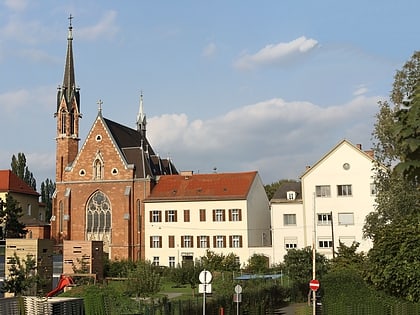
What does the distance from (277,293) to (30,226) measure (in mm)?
59661

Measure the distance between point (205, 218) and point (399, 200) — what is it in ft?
121

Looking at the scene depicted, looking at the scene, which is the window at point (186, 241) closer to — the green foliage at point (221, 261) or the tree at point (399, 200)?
the green foliage at point (221, 261)

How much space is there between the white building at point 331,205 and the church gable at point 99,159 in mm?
22557

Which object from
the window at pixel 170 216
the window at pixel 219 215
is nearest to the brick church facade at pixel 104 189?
the window at pixel 170 216

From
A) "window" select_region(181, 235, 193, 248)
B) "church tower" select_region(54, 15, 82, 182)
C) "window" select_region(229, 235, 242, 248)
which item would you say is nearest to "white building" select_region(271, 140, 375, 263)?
"window" select_region(229, 235, 242, 248)

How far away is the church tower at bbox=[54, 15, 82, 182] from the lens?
82.4 m

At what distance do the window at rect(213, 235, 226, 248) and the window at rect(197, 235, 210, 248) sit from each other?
2.72 feet

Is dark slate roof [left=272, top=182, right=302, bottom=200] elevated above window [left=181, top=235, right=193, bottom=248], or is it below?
above

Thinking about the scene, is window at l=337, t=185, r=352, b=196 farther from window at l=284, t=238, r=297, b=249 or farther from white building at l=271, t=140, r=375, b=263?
window at l=284, t=238, r=297, b=249

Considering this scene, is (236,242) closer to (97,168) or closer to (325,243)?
(325,243)

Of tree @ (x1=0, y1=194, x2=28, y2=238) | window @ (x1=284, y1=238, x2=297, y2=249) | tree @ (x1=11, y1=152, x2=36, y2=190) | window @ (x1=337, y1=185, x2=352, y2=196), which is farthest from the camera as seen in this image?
tree @ (x1=11, y1=152, x2=36, y2=190)

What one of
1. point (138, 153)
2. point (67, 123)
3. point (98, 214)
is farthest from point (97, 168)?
point (67, 123)

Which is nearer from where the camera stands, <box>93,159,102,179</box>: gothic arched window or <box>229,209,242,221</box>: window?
<box>229,209,242,221</box>: window

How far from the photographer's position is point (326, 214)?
63.8 m
